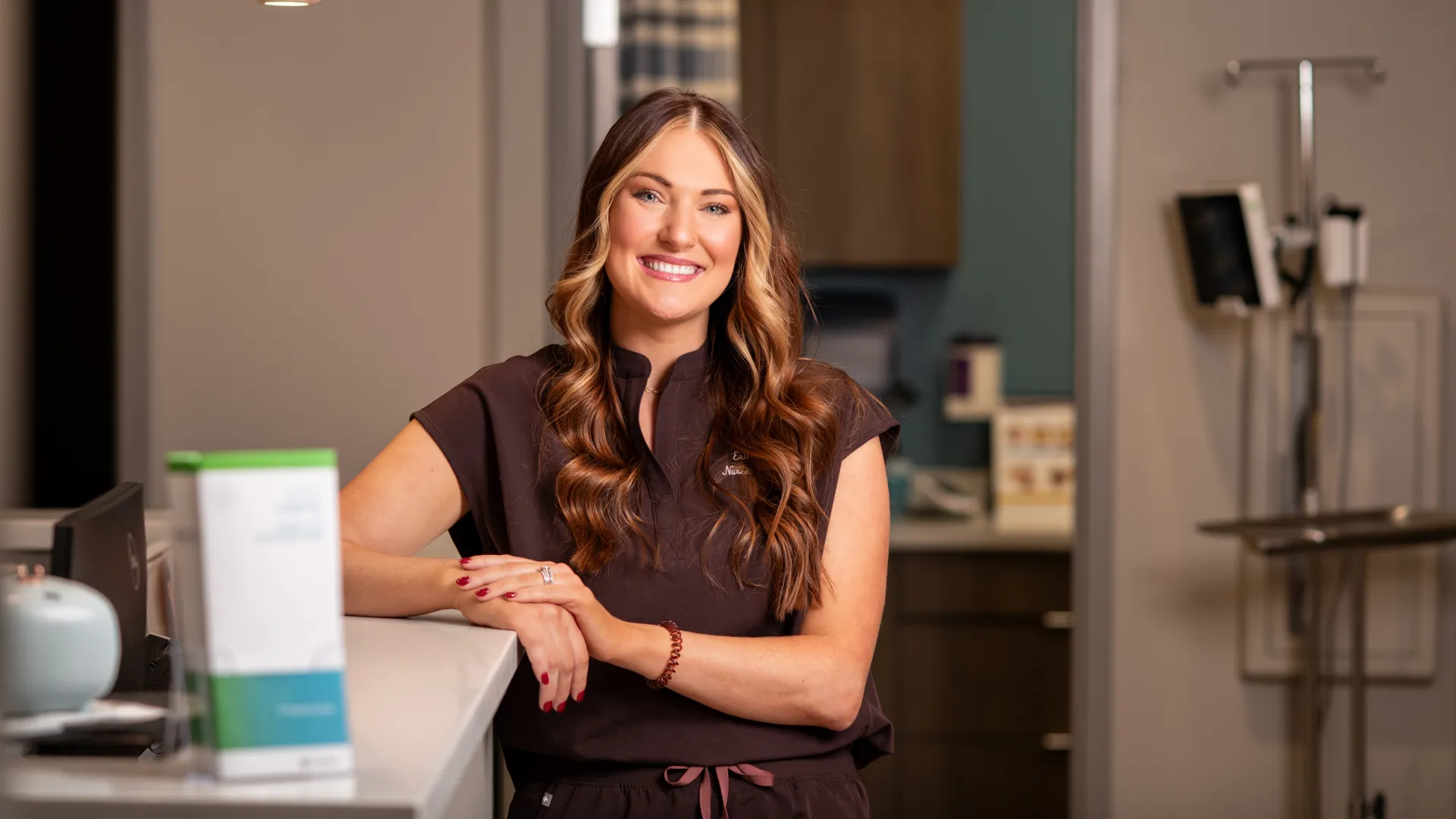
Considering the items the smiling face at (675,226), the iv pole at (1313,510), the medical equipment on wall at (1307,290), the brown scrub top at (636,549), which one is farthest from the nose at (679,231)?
the iv pole at (1313,510)

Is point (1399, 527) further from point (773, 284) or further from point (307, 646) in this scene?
point (307, 646)

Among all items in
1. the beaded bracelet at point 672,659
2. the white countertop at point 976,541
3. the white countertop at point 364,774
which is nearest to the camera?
the white countertop at point 364,774

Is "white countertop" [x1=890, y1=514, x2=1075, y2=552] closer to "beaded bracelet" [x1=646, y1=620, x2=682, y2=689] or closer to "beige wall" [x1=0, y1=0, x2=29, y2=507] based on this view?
"beaded bracelet" [x1=646, y1=620, x2=682, y2=689]

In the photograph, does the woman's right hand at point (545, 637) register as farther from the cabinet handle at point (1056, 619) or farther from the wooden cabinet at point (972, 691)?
the cabinet handle at point (1056, 619)

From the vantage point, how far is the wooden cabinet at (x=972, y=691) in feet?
11.4

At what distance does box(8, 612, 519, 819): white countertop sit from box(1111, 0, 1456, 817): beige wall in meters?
2.12

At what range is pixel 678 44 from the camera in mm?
3727

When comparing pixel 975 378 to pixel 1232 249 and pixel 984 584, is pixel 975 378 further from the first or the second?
pixel 1232 249

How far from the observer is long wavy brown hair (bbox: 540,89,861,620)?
157cm

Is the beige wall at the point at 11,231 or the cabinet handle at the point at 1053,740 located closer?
the beige wall at the point at 11,231

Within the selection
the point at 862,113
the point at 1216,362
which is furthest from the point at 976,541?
the point at 862,113

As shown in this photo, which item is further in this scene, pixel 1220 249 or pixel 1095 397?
pixel 1095 397

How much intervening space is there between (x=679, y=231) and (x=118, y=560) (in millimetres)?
754

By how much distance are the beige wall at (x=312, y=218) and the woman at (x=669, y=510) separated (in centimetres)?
129
